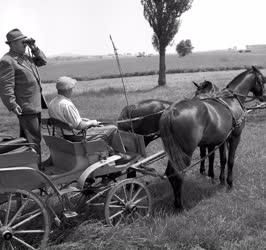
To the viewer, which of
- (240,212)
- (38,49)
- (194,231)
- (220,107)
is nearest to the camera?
(194,231)

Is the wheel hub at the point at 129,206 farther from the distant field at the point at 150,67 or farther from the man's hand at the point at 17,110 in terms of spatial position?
the distant field at the point at 150,67

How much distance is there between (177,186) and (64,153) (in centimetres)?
160

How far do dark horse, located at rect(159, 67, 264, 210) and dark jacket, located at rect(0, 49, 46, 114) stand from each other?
1.78m

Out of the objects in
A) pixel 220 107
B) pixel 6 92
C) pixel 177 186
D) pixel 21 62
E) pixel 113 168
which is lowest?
pixel 177 186

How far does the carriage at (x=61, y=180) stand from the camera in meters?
3.94

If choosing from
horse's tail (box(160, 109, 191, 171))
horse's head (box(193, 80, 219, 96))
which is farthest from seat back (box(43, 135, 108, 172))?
horse's head (box(193, 80, 219, 96))

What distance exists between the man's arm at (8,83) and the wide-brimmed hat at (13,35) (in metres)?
0.35

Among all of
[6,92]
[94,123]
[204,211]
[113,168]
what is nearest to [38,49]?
[6,92]

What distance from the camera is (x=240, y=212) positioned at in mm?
5184

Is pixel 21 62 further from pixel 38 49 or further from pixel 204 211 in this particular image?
pixel 204 211

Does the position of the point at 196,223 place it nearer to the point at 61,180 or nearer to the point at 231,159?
the point at 61,180

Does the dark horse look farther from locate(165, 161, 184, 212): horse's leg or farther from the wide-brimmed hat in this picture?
the wide-brimmed hat

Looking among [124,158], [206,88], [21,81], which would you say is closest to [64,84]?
[21,81]

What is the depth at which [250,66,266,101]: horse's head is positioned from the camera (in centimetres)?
696
